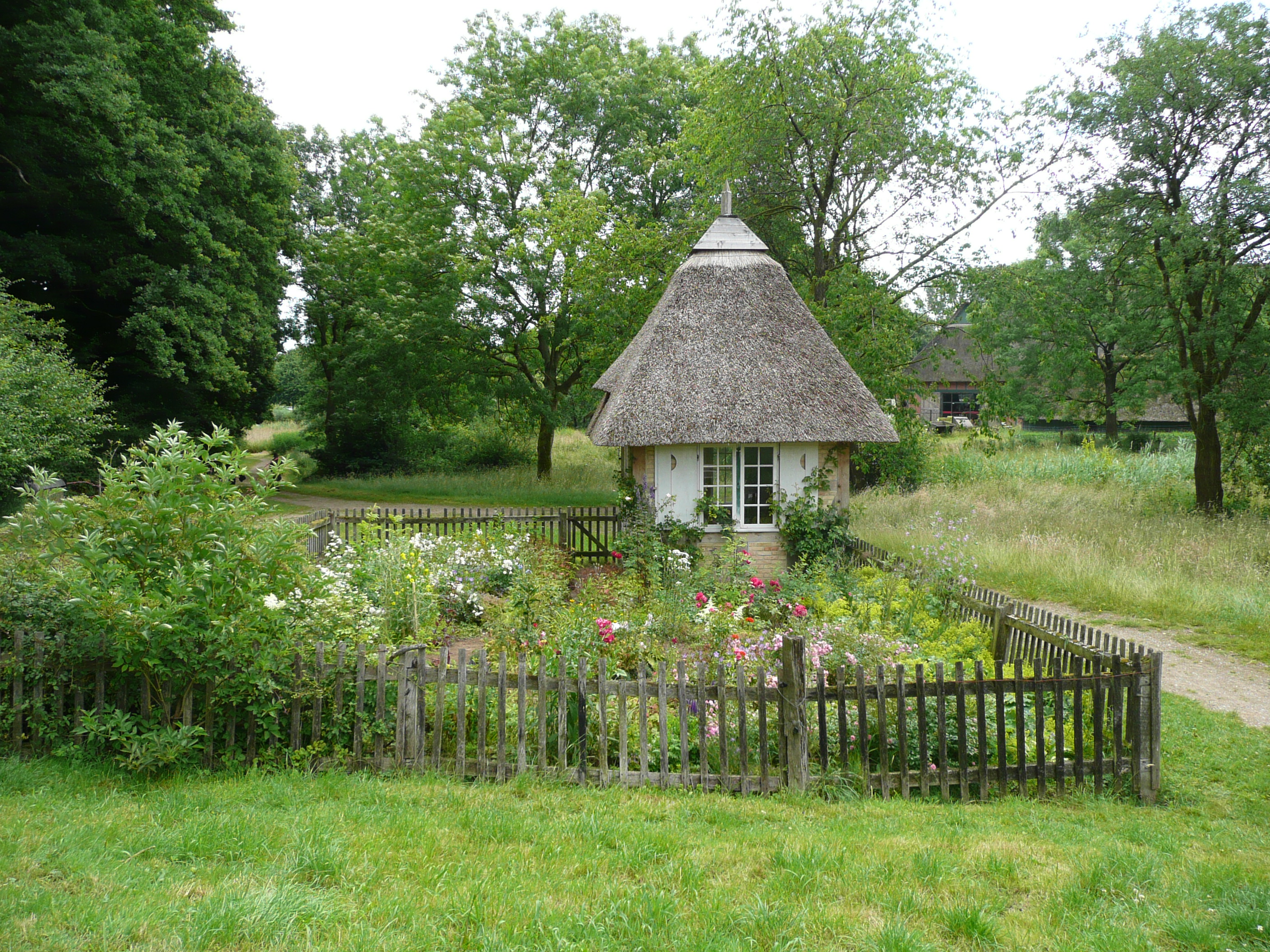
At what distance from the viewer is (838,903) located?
153 inches

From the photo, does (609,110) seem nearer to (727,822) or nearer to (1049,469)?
(1049,469)

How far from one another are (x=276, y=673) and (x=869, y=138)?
56.8 ft

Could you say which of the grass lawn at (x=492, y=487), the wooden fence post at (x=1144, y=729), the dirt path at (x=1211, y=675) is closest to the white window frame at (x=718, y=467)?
the dirt path at (x=1211, y=675)

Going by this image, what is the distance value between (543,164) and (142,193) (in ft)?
40.5

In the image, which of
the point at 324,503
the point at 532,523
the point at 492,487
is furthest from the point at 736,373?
the point at 324,503

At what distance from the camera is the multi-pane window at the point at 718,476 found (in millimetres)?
13133

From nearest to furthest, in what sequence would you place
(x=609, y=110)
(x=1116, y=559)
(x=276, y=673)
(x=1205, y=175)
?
1. (x=276, y=673)
2. (x=1116, y=559)
3. (x=1205, y=175)
4. (x=609, y=110)

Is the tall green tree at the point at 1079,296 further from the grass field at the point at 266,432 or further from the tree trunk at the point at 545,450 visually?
the grass field at the point at 266,432

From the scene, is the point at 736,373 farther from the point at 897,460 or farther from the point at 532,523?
the point at 897,460

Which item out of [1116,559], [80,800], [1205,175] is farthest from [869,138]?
[80,800]

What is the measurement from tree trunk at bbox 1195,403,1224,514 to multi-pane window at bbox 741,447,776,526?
11526 mm

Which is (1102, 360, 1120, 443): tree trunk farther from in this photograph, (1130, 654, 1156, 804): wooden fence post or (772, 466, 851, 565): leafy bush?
(1130, 654, 1156, 804): wooden fence post

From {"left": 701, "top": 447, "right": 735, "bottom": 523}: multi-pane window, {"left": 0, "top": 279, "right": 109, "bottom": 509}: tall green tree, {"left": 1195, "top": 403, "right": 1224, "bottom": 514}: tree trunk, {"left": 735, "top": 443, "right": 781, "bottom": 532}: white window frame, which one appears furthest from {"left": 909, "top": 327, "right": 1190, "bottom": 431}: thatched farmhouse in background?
{"left": 0, "top": 279, "right": 109, "bottom": 509}: tall green tree

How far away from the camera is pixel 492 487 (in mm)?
27156
